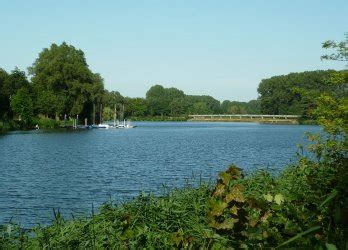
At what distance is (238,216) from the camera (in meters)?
4.45

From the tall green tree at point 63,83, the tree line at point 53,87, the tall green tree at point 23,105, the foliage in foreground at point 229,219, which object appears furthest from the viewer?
the tall green tree at point 63,83

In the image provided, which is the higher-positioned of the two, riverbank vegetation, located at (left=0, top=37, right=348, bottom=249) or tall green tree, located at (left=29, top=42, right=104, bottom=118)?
tall green tree, located at (left=29, top=42, right=104, bottom=118)

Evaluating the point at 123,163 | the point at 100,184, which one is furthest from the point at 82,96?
the point at 100,184

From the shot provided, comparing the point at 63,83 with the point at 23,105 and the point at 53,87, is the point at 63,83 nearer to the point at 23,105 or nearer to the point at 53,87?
the point at 53,87

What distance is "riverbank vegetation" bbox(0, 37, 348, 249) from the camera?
314cm

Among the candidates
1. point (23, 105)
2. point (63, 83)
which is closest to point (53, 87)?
point (63, 83)

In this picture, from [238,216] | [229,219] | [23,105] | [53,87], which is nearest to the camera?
[238,216]

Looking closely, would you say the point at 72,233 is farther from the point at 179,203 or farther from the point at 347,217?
the point at 347,217

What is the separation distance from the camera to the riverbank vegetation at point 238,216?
314 cm

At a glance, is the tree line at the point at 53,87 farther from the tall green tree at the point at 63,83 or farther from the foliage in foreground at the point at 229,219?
the foliage in foreground at the point at 229,219

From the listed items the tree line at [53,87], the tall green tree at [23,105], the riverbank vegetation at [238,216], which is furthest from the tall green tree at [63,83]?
the riverbank vegetation at [238,216]

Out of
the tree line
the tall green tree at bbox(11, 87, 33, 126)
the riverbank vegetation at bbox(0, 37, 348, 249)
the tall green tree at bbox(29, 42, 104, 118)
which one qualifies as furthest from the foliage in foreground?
the tall green tree at bbox(29, 42, 104, 118)

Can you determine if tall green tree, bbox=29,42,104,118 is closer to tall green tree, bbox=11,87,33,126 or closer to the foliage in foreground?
tall green tree, bbox=11,87,33,126

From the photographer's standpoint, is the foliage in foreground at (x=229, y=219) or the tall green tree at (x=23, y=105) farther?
the tall green tree at (x=23, y=105)
